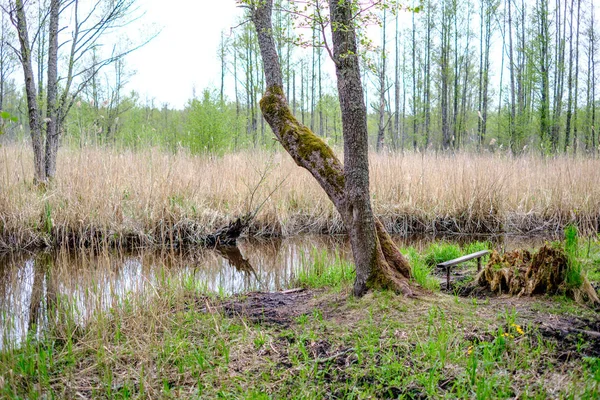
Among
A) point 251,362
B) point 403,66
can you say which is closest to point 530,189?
point 251,362

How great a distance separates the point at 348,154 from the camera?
2451 millimetres

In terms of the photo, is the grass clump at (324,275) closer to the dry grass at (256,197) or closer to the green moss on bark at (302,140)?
the green moss on bark at (302,140)

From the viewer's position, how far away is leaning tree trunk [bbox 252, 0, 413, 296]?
2424 mm

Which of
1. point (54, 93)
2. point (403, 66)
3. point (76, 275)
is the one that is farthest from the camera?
point (403, 66)

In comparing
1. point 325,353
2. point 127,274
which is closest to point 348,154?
point 325,353

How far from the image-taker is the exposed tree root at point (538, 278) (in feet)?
7.95

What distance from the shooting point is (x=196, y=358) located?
199 centimetres

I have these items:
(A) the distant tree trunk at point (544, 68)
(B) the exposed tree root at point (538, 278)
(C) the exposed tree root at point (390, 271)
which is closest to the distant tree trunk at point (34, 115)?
(C) the exposed tree root at point (390, 271)

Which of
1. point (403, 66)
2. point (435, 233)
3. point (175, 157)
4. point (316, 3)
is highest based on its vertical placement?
point (403, 66)

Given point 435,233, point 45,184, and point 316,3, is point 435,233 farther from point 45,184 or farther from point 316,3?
point 45,184

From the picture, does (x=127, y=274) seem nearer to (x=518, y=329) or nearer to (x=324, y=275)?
(x=324, y=275)

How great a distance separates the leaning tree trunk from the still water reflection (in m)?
1.15

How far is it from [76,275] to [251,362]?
2.82 meters

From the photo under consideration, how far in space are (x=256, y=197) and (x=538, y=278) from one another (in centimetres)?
475
